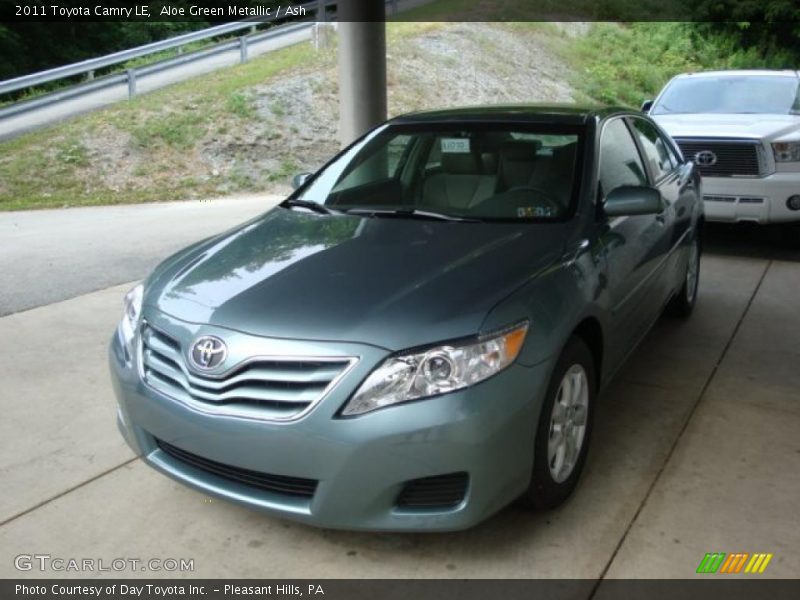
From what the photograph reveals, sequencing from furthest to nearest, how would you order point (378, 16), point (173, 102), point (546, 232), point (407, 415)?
1. point (173, 102)
2. point (378, 16)
3. point (546, 232)
4. point (407, 415)

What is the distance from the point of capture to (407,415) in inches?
104

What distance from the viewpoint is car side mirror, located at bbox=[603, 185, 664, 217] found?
372cm

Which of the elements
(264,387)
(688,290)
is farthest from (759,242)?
(264,387)

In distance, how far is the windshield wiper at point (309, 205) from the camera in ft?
13.7

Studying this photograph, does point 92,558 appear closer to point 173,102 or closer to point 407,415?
point 407,415

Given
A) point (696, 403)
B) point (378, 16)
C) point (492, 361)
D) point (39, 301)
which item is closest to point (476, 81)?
point (378, 16)

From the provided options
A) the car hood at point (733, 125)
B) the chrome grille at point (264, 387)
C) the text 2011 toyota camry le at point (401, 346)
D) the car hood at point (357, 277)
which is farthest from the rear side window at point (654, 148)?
the chrome grille at point (264, 387)

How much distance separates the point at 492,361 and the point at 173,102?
13.9 meters

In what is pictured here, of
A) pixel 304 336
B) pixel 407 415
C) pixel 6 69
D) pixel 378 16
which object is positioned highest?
pixel 378 16

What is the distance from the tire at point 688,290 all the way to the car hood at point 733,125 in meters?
2.45

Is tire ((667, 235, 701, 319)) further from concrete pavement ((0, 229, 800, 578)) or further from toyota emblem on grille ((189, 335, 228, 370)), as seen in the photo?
toyota emblem on grille ((189, 335, 228, 370))

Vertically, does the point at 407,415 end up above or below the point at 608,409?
above

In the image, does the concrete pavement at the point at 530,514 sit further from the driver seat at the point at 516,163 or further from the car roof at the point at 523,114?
the car roof at the point at 523,114

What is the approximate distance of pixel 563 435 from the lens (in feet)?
10.5
